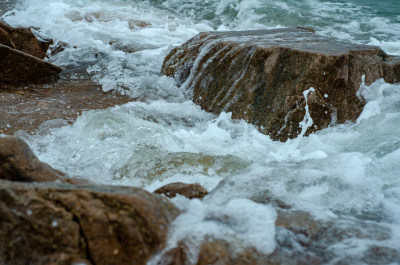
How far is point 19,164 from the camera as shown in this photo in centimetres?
209

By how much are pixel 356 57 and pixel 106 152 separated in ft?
9.69

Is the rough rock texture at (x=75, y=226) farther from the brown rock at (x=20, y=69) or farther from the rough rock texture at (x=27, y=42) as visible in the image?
the rough rock texture at (x=27, y=42)

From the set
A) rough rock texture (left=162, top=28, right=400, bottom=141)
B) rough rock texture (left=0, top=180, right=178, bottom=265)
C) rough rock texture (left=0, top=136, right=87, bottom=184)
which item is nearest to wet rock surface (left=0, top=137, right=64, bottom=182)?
rough rock texture (left=0, top=136, right=87, bottom=184)

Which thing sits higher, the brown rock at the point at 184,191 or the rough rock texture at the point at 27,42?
the brown rock at the point at 184,191

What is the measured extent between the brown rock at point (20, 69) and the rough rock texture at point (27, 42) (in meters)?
1.75

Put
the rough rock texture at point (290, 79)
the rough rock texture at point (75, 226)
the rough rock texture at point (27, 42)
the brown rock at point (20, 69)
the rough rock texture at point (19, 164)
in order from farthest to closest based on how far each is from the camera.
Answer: the rough rock texture at point (27, 42), the brown rock at point (20, 69), the rough rock texture at point (290, 79), the rough rock texture at point (19, 164), the rough rock texture at point (75, 226)

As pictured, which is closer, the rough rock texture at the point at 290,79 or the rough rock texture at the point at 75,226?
the rough rock texture at the point at 75,226

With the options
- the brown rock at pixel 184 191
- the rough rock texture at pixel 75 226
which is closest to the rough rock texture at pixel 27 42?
the brown rock at pixel 184 191

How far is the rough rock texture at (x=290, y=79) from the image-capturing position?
4.09 m

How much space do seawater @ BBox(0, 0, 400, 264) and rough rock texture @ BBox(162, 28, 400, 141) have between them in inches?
5.8

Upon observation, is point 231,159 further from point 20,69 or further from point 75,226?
point 20,69

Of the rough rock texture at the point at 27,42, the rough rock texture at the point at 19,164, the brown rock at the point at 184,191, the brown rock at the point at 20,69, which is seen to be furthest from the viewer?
the rough rock texture at the point at 27,42

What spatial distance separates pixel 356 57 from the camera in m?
4.22

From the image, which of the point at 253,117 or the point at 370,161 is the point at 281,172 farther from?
the point at 253,117
